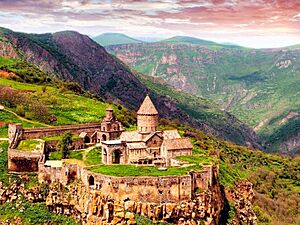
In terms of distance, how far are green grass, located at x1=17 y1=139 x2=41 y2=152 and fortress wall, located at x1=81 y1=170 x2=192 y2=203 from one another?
546 inches

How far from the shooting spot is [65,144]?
211 ft

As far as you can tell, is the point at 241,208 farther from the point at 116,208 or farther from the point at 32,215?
the point at 32,215

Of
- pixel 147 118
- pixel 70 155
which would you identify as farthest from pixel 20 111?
pixel 147 118

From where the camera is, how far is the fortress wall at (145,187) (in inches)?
1991

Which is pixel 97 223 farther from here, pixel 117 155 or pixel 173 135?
pixel 173 135

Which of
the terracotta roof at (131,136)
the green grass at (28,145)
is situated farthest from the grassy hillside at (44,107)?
the terracotta roof at (131,136)

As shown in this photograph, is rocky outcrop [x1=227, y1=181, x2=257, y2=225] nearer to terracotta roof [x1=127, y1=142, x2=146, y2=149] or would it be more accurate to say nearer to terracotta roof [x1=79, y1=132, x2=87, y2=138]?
terracotta roof [x1=127, y1=142, x2=146, y2=149]

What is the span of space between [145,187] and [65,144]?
18088 mm

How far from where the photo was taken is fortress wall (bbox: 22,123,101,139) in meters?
67.4

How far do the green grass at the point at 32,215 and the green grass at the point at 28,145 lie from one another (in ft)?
27.2

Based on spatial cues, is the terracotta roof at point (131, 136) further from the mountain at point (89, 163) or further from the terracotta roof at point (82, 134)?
the terracotta roof at point (82, 134)

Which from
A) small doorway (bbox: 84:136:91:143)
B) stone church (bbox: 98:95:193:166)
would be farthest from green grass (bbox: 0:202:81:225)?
small doorway (bbox: 84:136:91:143)

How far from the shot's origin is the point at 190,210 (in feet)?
170

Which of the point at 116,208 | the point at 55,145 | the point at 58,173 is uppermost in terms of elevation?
the point at 55,145
